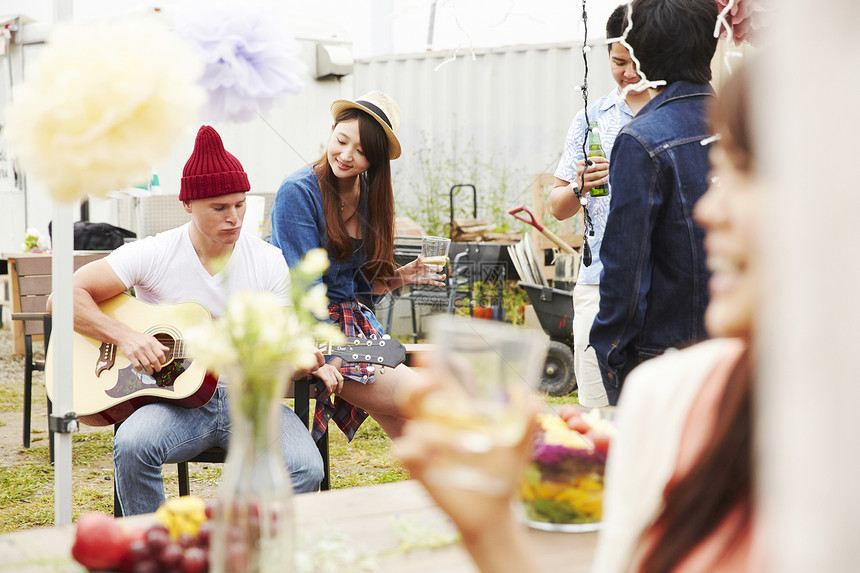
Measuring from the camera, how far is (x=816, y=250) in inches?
14.5

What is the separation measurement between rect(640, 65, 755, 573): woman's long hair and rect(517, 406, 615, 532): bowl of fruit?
1.29 ft

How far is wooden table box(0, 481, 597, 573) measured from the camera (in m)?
1.13

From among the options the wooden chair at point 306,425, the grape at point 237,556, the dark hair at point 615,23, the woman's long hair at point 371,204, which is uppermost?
the dark hair at point 615,23

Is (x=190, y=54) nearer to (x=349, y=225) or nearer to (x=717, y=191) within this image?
(x=717, y=191)

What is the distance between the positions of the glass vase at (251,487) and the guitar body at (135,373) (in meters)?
1.43

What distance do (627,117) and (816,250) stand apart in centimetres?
275

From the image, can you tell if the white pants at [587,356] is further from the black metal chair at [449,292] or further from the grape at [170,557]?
the black metal chair at [449,292]

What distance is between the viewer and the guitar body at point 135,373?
7.52 ft

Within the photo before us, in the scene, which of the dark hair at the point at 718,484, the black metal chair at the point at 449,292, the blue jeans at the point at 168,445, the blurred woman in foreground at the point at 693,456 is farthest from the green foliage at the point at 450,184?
the dark hair at the point at 718,484

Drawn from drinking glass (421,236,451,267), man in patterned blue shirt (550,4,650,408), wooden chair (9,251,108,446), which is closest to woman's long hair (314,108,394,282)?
drinking glass (421,236,451,267)

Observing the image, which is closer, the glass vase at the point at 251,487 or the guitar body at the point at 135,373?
the glass vase at the point at 251,487

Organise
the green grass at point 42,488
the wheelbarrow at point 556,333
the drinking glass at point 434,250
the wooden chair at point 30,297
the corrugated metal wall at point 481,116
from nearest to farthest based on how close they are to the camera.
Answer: the drinking glass at point 434,250, the green grass at point 42,488, the wooden chair at point 30,297, the wheelbarrow at point 556,333, the corrugated metal wall at point 481,116

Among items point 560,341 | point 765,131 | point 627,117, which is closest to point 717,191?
point 765,131

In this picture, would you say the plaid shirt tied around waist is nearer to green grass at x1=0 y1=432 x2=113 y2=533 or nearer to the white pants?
the white pants
